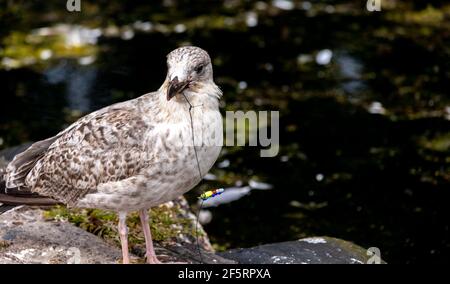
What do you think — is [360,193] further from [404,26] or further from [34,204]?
[404,26]

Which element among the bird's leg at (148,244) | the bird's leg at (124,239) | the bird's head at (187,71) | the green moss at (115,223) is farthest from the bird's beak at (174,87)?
the green moss at (115,223)

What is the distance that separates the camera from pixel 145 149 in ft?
18.0

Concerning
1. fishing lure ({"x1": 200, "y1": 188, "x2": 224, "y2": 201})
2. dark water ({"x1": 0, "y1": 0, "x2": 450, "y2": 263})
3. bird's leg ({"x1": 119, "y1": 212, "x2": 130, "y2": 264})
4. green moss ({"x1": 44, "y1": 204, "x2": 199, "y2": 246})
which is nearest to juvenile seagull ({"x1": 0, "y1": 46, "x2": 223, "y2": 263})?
→ bird's leg ({"x1": 119, "y1": 212, "x2": 130, "y2": 264})

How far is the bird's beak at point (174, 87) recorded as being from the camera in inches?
207

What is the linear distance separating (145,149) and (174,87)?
0.47 meters

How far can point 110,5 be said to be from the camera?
45.7 feet

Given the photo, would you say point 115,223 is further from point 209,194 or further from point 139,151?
point 139,151

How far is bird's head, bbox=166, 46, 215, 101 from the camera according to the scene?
532 centimetres

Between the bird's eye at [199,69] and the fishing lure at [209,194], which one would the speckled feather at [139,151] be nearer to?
the bird's eye at [199,69]

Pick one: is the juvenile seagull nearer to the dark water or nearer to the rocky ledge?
the rocky ledge

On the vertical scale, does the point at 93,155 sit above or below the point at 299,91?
above

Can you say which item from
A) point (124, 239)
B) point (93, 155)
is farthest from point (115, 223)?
point (93, 155)
